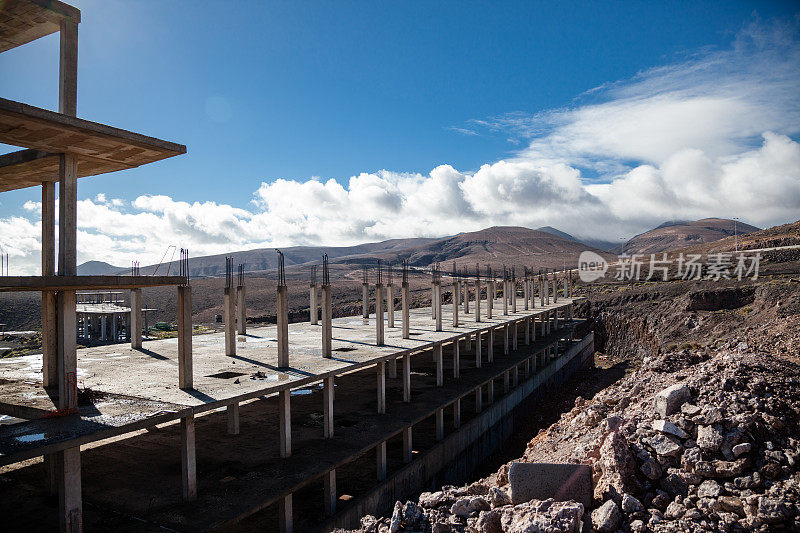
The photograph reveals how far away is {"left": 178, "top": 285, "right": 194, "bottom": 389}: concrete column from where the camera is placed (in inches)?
473

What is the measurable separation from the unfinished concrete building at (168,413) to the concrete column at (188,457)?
0.04 meters

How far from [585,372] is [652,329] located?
31.6ft

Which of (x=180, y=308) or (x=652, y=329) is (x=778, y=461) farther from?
(x=652, y=329)

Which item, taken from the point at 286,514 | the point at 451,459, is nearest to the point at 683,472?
the point at 286,514

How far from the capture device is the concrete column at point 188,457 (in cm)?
1091

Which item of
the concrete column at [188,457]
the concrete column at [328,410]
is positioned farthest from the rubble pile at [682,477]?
the concrete column at [328,410]

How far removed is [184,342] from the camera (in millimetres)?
12031

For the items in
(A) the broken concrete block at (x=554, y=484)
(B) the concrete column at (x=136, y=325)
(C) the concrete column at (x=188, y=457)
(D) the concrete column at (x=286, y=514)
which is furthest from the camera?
(B) the concrete column at (x=136, y=325)

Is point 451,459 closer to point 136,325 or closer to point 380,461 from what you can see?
point 380,461

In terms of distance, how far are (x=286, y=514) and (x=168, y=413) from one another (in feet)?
13.6

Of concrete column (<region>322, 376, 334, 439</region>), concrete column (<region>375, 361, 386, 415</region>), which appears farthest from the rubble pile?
concrete column (<region>375, 361, 386, 415</region>)
